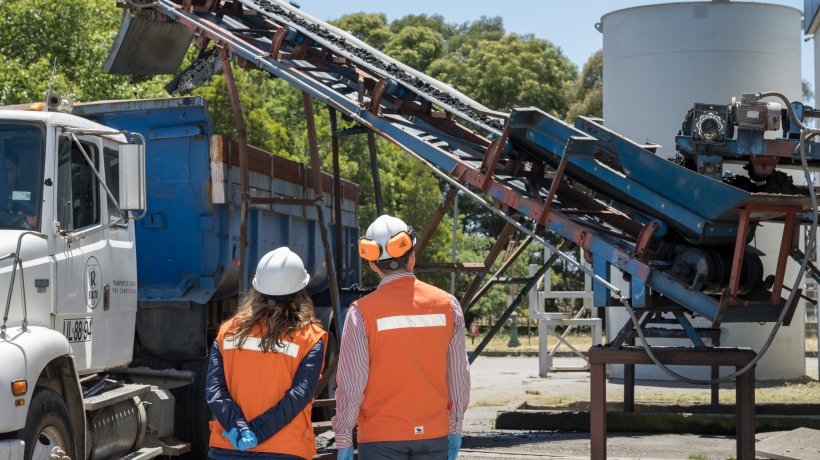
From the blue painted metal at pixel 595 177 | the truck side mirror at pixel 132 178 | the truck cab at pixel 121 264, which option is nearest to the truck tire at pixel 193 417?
the truck cab at pixel 121 264

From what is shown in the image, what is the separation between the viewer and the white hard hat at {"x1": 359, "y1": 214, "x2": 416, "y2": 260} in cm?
545

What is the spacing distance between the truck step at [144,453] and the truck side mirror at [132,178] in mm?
1831

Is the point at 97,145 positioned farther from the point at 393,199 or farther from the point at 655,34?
the point at 393,199

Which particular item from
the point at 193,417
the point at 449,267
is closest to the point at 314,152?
the point at 449,267

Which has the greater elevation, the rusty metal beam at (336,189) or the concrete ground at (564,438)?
the rusty metal beam at (336,189)

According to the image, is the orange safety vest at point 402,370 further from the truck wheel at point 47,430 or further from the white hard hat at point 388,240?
the truck wheel at point 47,430

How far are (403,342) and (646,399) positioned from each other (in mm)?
10490

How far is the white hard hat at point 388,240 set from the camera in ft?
17.9

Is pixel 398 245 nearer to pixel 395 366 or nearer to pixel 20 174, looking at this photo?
pixel 395 366

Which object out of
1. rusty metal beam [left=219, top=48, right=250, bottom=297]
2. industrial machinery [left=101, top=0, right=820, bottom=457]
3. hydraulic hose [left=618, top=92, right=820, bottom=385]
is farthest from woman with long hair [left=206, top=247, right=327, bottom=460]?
rusty metal beam [left=219, top=48, right=250, bottom=297]

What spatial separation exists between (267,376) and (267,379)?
13 millimetres

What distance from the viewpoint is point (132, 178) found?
786 centimetres

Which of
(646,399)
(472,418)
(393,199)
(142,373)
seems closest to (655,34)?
(646,399)

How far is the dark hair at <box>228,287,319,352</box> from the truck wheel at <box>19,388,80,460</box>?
2.26 meters
